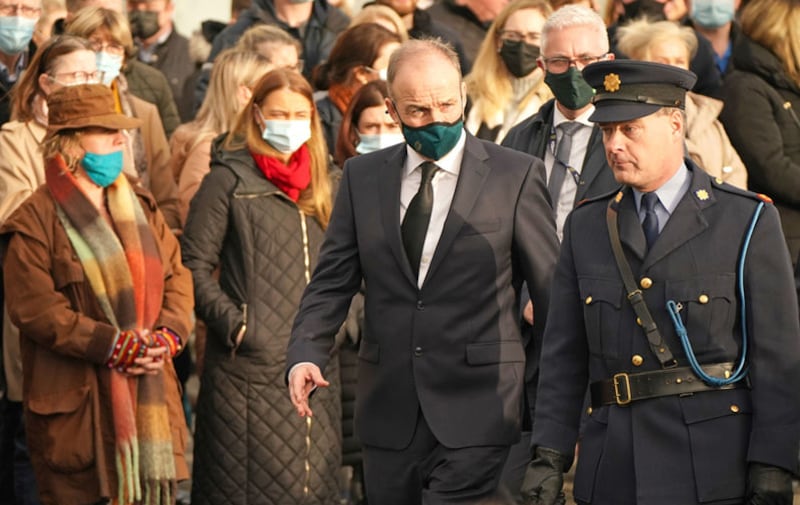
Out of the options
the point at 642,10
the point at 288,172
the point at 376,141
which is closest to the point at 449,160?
the point at 288,172

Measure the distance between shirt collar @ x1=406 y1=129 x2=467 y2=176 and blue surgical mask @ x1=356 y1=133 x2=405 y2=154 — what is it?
2678mm

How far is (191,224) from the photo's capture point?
9000 millimetres

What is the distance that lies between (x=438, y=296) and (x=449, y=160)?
1.76ft

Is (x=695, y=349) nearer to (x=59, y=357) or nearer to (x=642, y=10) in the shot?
(x=59, y=357)

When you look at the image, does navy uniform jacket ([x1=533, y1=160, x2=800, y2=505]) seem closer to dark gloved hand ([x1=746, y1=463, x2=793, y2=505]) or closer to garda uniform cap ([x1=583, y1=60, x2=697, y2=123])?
dark gloved hand ([x1=746, y1=463, x2=793, y2=505])

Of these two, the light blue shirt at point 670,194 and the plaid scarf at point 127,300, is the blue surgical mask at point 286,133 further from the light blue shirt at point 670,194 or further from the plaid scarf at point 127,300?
the light blue shirt at point 670,194

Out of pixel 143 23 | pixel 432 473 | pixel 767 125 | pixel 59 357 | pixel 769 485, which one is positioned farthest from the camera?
pixel 143 23

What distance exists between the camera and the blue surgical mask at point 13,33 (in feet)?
32.6

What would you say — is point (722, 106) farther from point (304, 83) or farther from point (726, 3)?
point (304, 83)

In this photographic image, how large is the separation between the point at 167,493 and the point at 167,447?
216 millimetres

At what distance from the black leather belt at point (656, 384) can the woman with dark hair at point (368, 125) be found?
3.90 metres

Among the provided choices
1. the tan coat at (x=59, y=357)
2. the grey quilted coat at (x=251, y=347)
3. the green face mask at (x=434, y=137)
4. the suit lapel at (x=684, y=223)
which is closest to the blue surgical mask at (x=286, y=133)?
the grey quilted coat at (x=251, y=347)

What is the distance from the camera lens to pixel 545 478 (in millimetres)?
5805

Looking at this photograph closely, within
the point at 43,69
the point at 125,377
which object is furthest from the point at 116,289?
the point at 43,69
